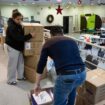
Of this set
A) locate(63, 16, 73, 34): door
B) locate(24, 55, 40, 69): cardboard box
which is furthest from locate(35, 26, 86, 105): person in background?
locate(63, 16, 73, 34): door

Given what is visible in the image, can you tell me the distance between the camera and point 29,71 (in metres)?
4.06

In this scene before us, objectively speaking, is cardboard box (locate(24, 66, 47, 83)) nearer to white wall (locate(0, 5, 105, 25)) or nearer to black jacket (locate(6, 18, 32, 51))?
black jacket (locate(6, 18, 32, 51))

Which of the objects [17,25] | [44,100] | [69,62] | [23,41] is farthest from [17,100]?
[69,62]

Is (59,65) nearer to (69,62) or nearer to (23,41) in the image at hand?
(69,62)

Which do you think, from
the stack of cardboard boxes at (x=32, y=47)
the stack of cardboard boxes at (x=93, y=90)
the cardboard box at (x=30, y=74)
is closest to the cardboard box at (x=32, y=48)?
the stack of cardboard boxes at (x=32, y=47)

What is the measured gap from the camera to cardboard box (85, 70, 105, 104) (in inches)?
102

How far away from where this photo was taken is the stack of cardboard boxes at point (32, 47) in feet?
12.6

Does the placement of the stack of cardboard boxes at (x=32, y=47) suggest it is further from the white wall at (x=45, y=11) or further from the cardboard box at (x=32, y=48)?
the white wall at (x=45, y=11)

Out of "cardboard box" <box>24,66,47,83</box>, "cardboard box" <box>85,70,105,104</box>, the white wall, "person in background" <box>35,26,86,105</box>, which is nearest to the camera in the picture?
"person in background" <box>35,26,86,105</box>

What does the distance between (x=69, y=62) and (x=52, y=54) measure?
0.20 m

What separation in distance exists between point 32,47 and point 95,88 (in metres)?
1.73

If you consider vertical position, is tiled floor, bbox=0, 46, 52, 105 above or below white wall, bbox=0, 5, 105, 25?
below

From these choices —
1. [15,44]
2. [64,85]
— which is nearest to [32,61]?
[15,44]

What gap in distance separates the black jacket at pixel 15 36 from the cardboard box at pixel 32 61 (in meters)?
0.30
